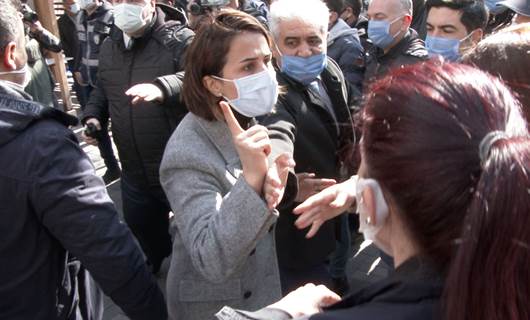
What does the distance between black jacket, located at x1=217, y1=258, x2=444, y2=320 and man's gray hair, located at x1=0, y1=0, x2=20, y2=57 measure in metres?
1.35

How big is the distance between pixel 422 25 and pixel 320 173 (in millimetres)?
2932

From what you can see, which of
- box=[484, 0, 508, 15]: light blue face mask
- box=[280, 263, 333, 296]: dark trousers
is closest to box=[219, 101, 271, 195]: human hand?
box=[280, 263, 333, 296]: dark trousers

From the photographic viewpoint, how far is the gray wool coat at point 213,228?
4.78 ft

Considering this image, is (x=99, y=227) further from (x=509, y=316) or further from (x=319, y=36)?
(x=319, y=36)

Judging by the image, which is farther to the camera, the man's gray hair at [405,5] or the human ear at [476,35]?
the man's gray hair at [405,5]

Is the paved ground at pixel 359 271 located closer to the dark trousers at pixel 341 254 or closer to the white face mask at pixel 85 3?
the dark trousers at pixel 341 254

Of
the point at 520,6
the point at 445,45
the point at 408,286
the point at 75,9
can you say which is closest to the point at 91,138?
the point at 445,45

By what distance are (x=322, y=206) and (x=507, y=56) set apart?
2.47 feet

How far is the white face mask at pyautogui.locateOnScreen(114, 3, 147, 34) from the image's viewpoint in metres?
2.97

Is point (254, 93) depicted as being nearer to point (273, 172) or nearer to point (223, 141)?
point (223, 141)

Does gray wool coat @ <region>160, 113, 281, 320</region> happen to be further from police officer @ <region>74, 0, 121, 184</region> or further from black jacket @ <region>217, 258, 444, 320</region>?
police officer @ <region>74, 0, 121, 184</region>

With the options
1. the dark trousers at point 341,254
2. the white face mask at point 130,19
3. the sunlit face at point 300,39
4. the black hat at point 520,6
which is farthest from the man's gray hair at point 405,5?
the white face mask at point 130,19

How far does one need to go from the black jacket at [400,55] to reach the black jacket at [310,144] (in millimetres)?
943

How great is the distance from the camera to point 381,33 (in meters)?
3.66
